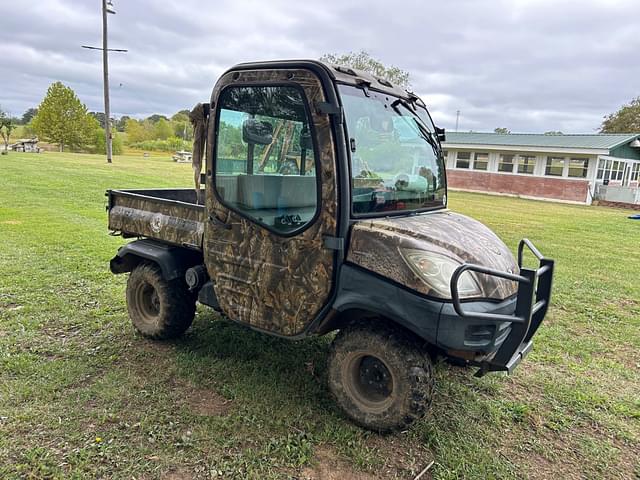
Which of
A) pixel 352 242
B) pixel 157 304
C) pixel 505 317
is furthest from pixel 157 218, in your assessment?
pixel 505 317

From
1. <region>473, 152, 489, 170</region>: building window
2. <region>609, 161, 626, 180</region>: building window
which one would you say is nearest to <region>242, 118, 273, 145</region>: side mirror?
<region>473, 152, 489, 170</region>: building window

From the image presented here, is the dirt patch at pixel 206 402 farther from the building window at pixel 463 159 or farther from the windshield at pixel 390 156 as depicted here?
the building window at pixel 463 159

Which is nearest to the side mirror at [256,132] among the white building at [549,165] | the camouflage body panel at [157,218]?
the camouflage body panel at [157,218]

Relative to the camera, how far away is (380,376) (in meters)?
2.87

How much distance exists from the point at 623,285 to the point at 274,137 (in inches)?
239

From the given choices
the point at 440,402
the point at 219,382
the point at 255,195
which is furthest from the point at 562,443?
the point at 255,195

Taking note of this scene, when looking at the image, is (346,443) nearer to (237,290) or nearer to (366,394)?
(366,394)

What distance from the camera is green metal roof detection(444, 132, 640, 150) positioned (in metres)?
22.9

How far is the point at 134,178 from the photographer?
1886 centimetres

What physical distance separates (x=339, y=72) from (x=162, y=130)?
191ft

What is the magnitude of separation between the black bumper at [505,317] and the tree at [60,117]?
150 ft

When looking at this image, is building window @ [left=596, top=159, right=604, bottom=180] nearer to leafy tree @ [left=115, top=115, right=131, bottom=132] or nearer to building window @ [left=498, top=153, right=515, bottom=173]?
building window @ [left=498, top=153, right=515, bottom=173]

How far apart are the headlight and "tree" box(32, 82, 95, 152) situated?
149 ft

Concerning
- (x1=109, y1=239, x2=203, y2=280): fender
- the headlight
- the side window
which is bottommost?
(x1=109, y1=239, x2=203, y2=280): fender
